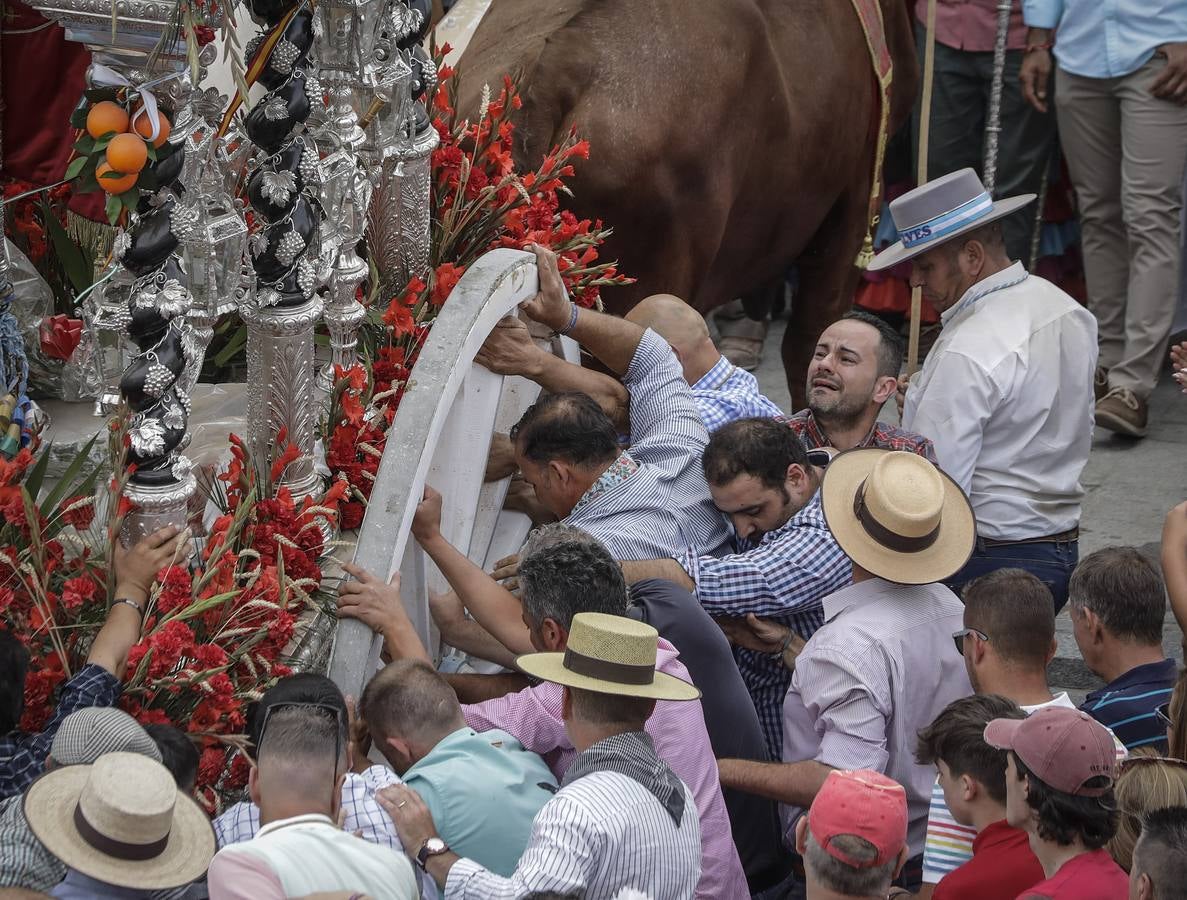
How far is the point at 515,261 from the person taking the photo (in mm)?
3895

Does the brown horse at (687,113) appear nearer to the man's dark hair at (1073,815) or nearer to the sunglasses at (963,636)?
the sunglasses at (963,636)

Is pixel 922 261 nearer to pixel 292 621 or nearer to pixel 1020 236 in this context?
pixel 292 621

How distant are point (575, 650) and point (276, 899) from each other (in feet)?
2.30

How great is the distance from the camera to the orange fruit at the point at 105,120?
8.98 feet

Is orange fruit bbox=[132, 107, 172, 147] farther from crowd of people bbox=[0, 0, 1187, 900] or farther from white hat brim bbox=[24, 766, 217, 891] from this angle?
white hat brim bbox=[24, 766, 217, 891]

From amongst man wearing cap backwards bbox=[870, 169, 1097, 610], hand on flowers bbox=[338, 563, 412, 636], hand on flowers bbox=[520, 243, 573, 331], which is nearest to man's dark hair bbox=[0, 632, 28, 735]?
hand on flowers bbox=[338, 563, 412, 636]

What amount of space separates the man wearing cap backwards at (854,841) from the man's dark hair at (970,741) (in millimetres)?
380

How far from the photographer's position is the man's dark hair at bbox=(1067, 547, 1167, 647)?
349 cm

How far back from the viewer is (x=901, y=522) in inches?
135

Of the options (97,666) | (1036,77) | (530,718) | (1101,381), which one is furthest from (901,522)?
(1036,77)

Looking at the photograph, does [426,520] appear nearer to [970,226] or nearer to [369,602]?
[369,602]

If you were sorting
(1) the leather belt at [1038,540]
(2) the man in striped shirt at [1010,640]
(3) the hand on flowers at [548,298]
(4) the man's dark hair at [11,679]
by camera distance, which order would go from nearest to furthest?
(4) the man's dark hair at [11,679] < (2) the man in striped shirt at [1010,640] < (3) the hand on flowers at [548,298] < (1) the leather belt at [1038,540]

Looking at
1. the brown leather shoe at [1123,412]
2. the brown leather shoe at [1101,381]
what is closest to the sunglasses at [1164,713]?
the brown leather shoe at [1123,412]

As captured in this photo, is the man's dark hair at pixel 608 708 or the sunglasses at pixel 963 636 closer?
the man's dark hair at pixel 608 708
